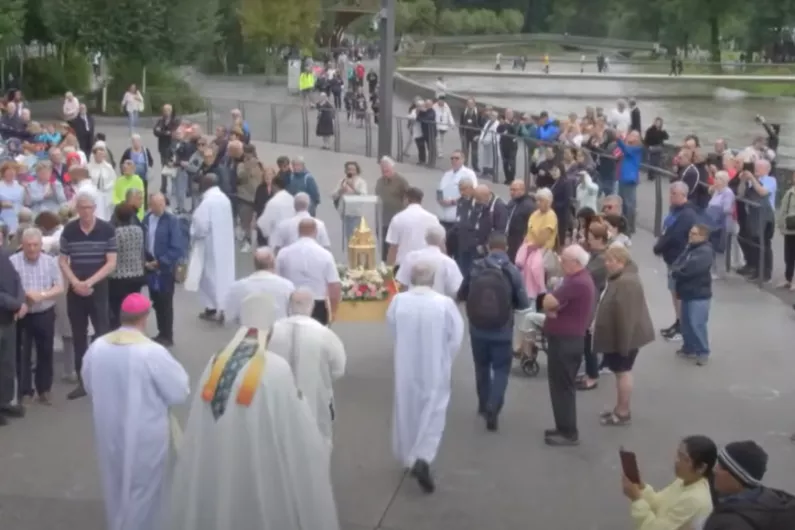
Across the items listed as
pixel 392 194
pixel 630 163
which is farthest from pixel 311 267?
pixel 630 163

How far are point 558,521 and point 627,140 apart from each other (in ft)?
42.3

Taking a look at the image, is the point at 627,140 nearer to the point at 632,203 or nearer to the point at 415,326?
the point at 632,203

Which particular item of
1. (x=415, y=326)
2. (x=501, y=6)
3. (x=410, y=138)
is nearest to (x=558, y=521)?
(x=415, y=326)

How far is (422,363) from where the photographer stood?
8672 mm

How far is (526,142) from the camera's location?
23.8 m

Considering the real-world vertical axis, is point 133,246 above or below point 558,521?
above

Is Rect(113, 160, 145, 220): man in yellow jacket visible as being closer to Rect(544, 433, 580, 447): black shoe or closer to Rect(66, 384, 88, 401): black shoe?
Rect(66, 384, 88, 401): black shoe

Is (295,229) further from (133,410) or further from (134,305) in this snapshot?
(133,410)

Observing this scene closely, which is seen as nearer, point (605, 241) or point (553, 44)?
point (605, 241)

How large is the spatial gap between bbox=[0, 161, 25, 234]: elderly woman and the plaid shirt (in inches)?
150

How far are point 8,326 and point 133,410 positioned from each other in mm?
3094

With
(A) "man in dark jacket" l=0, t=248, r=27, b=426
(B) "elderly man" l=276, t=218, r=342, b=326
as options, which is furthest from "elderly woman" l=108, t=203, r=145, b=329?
(B) "elderly man" l=276, t=218, r=342, b=326

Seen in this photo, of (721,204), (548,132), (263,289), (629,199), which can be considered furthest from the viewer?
(548,132)

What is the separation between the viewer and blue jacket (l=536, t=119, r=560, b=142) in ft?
77.6
